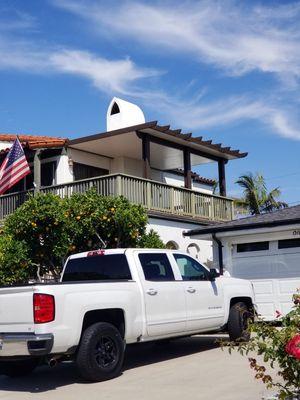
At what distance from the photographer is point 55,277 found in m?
14.8

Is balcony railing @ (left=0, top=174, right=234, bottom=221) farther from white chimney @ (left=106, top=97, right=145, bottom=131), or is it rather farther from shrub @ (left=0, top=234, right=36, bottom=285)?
shrub @ (left=0, top=234, right=36, bottom=285)

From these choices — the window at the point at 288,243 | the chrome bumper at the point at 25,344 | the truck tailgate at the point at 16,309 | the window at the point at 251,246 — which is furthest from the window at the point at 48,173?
the chrome bumper at the point at 25,344

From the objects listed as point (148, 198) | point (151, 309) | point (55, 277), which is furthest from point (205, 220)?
point (151, 309)

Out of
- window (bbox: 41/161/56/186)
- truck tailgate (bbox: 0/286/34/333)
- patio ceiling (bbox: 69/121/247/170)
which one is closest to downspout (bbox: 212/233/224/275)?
patio ceiling (bbox: 69/121/247/170)

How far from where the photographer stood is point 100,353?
852 centimetres

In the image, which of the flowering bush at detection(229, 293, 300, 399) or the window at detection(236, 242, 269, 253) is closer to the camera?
the flowering bush at detection(229, 293, 300, 399)

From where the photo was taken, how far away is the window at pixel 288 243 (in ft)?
51.8

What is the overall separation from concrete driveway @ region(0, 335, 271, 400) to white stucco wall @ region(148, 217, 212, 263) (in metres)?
8.53

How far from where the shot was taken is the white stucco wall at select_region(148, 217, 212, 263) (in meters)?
19.5

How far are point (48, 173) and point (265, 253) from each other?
30.5 feet

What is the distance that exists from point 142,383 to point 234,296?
12.2 feet

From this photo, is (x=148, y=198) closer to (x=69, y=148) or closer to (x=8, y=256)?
(x=69, y=148)

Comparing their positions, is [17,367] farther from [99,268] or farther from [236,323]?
[236,323]

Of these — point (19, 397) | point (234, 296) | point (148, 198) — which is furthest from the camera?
point (148, 198)
